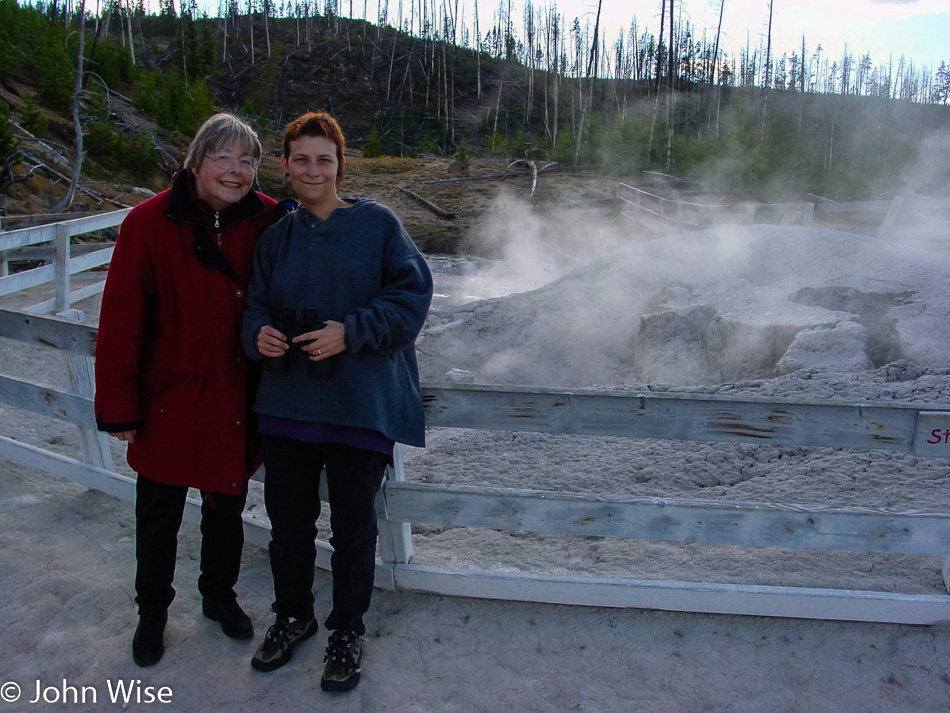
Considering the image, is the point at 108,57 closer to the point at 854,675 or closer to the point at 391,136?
the point at 391,136

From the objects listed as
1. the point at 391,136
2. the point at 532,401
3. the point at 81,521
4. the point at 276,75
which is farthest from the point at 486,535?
the point at 276,75

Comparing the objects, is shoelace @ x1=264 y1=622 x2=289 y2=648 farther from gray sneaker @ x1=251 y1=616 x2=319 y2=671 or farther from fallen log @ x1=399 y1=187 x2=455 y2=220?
fallen log @ x1=399 y1=187 x2=455 y2=220

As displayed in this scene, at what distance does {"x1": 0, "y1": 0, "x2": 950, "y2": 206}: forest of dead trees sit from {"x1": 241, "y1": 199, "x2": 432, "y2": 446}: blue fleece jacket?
20058mm

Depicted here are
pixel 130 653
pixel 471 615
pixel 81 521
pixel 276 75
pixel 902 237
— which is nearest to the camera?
pixel 130 653

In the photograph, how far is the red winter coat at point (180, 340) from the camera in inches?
96.6

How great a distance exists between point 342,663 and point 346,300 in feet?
4.16

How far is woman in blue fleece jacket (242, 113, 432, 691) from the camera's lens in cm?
233

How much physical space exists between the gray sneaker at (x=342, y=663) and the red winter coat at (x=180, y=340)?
658mm

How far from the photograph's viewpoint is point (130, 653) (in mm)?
2742

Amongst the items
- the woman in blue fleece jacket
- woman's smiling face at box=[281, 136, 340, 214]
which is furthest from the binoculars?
woman's smiling face at box=[281, 136, 340, 214]

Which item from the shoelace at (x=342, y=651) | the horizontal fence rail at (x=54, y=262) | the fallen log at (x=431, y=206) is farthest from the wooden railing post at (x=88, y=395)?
the fallen log at (x=431, y=206)

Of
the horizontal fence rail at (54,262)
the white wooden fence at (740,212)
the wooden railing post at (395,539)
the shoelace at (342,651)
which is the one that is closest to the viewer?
the shoelace at (342,651)

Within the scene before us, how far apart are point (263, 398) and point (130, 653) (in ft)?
3.87

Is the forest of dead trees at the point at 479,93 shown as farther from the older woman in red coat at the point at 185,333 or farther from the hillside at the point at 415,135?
the older woman in red coat at the point at 185,333
